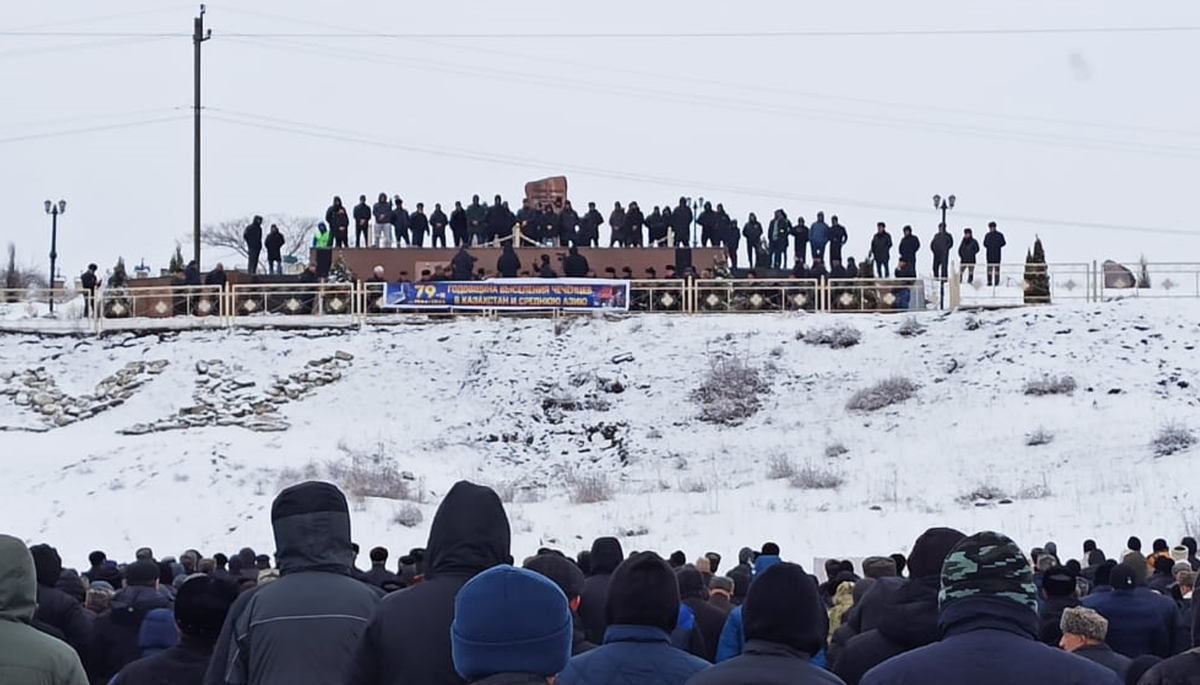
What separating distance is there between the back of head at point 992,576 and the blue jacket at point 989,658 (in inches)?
0.7

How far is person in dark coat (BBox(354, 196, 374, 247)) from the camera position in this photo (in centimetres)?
4188

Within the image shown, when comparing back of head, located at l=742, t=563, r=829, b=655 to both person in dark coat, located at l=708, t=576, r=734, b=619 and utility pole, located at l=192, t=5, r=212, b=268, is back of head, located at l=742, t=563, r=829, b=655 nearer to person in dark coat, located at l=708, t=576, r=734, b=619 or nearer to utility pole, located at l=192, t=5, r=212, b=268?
person in dark coat, located at l=708, t=576, r=734, b=619

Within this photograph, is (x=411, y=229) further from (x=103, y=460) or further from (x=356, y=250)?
(x=103, y=460)

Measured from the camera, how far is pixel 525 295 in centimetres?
3878

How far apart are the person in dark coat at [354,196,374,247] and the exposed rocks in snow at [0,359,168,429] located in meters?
6.51

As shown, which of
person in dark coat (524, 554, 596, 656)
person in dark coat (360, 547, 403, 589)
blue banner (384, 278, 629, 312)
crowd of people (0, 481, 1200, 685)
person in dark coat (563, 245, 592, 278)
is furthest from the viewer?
person in dark coat (563, 245, 592, 278)

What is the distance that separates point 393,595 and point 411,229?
36.7 meters

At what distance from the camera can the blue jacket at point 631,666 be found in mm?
5625

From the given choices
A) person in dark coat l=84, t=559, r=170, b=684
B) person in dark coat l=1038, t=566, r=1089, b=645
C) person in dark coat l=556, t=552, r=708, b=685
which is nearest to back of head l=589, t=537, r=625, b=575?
person in dark coat l=1038, t=566, r=1089, b=645

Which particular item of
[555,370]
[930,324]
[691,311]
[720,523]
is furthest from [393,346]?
[720,523]

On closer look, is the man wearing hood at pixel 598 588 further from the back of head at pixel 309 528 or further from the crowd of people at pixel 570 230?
the crowd of people at pixel 570 230

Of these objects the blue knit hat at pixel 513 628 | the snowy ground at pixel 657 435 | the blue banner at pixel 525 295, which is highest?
the blue banner at pixel 525 295

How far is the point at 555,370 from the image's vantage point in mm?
35969

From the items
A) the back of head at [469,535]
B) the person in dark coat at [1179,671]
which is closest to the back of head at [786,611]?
the back of head at [469,535]
